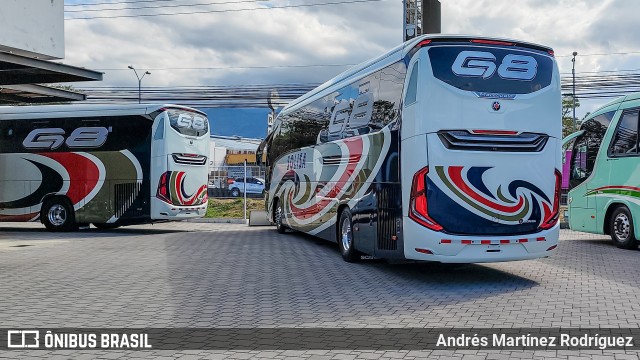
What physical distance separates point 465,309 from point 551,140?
3227mm

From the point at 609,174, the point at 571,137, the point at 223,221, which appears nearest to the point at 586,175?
the point at 609,174

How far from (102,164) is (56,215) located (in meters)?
2.31

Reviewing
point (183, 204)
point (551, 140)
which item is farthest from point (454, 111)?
point (183, 204)

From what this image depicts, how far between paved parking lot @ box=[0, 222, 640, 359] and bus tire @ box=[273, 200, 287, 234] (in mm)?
3461

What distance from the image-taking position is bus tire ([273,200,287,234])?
1728 cm

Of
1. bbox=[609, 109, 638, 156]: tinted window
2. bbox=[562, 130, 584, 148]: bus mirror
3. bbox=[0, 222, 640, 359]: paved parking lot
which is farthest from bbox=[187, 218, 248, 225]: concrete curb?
bbox=[609, 109, 638, 156]: tinted window

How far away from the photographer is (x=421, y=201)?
28.8 ft

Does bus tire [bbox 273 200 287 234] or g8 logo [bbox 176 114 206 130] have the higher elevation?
g8 logo [bbox 176 114 206 130]

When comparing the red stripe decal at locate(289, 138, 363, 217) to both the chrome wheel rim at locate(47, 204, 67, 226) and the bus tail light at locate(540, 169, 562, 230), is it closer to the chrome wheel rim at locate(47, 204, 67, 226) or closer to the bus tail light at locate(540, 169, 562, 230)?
the bus tail light at locate(540, 169, 562, 230)

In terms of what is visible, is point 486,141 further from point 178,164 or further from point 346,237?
point 178,164

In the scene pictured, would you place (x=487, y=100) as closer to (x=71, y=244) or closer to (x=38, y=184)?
(x=71, y=244)

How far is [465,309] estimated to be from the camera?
7480mm

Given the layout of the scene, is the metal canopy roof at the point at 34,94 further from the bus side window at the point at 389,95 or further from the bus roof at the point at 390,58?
the bus side window at the point at 389,95

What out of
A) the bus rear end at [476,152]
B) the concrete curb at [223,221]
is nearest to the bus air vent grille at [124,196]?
the concrete curb at [223,221]
